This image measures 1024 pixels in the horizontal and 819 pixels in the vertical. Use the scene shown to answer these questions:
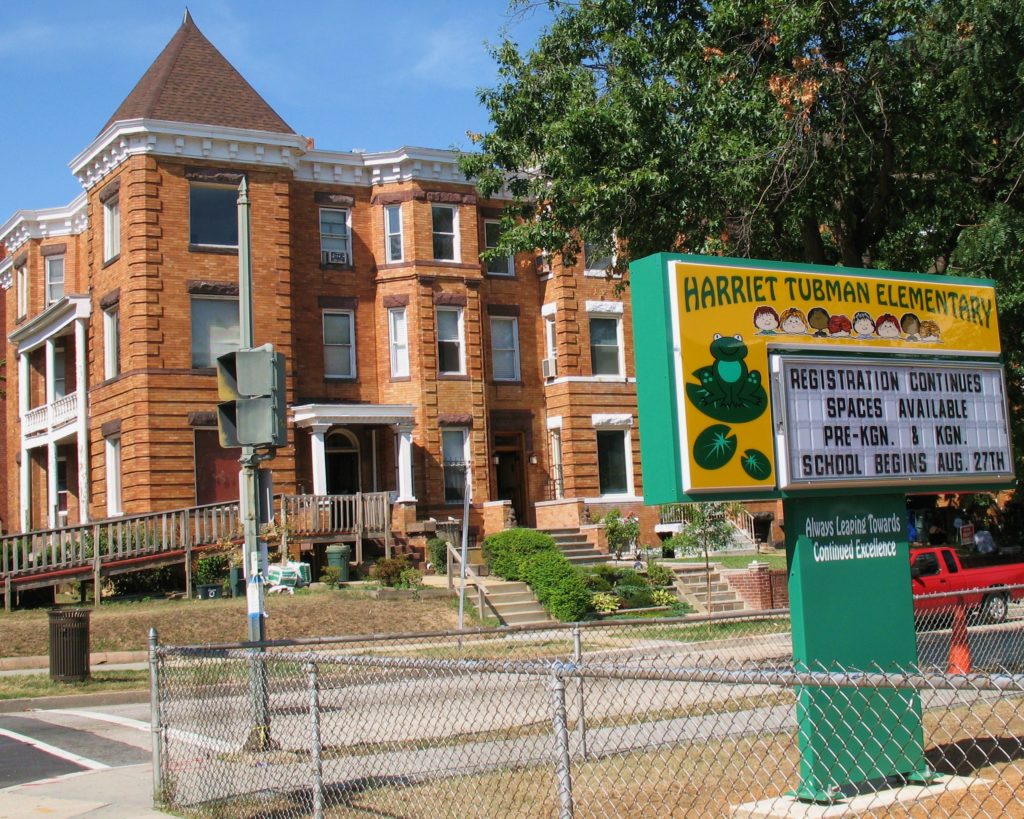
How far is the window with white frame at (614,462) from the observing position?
Result: 36781 millimetres

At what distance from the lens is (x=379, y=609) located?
943 inches

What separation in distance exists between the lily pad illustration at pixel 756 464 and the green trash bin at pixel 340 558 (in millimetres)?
21228

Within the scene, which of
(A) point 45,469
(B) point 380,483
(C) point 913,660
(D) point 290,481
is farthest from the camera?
(A) point 45,469

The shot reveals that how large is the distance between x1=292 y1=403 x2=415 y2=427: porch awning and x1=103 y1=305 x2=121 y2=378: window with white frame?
4907 millimetres

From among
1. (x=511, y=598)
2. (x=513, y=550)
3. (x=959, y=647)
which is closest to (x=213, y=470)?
(x=513, y=550)

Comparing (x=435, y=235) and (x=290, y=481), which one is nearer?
(x=290, y=481)

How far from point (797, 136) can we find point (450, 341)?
19164 mm

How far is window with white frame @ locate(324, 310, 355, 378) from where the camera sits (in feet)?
113

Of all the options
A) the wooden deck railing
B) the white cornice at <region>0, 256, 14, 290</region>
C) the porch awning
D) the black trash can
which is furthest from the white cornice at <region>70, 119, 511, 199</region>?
the black trash can

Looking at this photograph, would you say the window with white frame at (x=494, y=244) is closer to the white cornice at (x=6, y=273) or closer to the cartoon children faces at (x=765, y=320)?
the white cornice at (x=6, y=273)

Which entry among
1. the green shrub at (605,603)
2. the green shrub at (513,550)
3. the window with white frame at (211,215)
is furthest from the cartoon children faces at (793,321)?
the window with white frame at (211,215)

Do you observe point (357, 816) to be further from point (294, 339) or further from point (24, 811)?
point (294, 339)

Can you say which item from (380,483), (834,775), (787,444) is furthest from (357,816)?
(380,483)

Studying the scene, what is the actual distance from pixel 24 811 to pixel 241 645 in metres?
2.07
